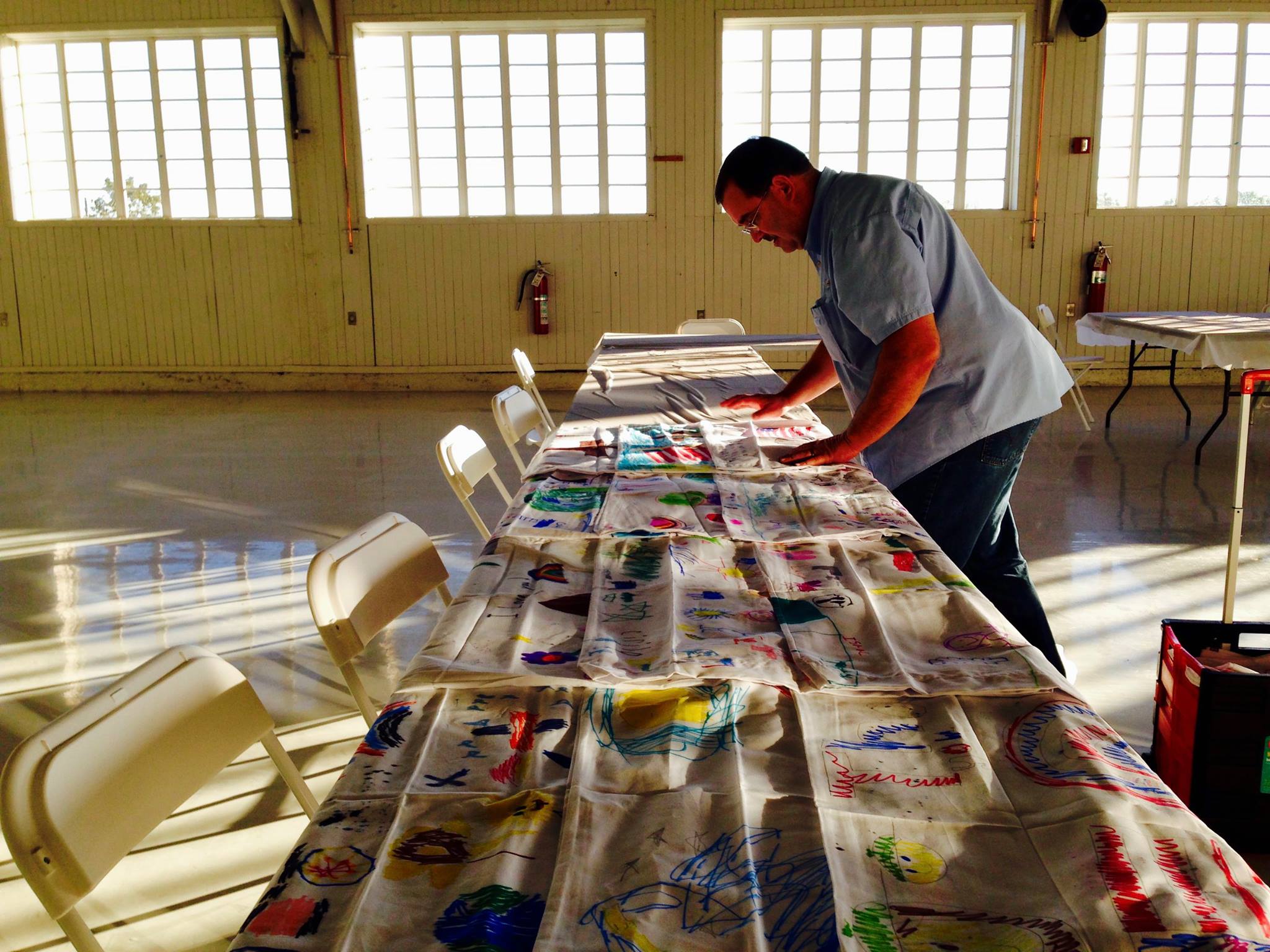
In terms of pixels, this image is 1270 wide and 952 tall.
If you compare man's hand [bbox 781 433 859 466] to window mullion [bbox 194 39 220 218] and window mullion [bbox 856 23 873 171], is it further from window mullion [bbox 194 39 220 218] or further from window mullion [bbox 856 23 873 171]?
Result: window mullion [bbox 194 39 220 218]

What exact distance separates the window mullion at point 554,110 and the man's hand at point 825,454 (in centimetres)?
786

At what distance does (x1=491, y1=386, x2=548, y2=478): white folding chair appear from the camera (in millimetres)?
3137

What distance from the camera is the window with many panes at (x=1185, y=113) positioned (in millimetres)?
8961

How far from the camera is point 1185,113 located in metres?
9.07

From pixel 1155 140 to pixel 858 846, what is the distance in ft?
33.2

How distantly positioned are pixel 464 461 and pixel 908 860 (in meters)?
1.90

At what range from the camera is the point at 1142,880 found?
0.77 m

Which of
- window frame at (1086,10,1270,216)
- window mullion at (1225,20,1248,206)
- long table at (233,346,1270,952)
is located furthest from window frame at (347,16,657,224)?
long table at (233,346,1270,952)

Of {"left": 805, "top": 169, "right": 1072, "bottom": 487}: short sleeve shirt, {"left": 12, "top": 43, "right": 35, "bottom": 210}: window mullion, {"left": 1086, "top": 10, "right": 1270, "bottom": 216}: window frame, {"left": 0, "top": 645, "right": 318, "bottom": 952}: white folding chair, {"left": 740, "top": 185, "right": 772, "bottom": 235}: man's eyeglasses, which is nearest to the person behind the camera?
{"left": 0, "top": 645, "right": 318, "bottom": 952}: white folding chair

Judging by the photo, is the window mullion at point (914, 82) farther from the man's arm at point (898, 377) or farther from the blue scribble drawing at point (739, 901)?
the blue scribble drawing at point (739, 901)

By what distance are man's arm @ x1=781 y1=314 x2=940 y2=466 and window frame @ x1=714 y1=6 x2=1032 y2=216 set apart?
24.8ft

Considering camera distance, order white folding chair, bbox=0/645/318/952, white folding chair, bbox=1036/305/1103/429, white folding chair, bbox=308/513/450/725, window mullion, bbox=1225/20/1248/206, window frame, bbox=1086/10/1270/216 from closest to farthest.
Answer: white folding chair, bbox=0/645/318/952 → white folding chair, bbox=308/513/450/725 → white folding chair, bbox=1036/305/1103/429 → window frame, bbox=1086/10/1270/216 → window mullion, bbox=1225/20/1248/206

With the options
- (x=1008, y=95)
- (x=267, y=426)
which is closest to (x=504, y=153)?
(x=267, y=426)

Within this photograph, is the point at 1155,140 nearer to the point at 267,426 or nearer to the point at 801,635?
the point at 267,426
